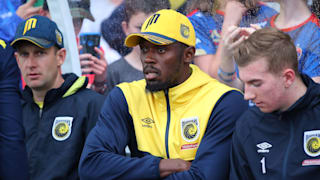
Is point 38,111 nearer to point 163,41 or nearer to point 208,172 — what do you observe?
point 163,41

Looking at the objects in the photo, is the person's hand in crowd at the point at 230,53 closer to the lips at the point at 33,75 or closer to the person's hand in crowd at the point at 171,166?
the person's hand in crowd at the point at 171,166

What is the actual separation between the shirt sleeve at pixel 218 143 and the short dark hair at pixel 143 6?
1.34m

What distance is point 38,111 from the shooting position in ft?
11.6

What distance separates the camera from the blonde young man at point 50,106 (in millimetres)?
3338

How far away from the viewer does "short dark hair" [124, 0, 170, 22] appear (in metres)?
3.93

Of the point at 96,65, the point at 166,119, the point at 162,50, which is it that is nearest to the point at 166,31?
the point at 162,50

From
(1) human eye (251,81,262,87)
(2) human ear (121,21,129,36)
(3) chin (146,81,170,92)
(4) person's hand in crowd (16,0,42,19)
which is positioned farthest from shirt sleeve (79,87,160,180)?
(4) person's hand in crowd (16,0,42,19)

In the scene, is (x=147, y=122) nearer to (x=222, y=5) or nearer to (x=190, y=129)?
(x=190, y=129)

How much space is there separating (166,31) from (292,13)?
38.8 inches

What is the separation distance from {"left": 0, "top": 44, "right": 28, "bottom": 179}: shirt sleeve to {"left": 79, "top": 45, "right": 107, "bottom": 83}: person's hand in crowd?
1.39 meters

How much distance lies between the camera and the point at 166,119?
9.80ft

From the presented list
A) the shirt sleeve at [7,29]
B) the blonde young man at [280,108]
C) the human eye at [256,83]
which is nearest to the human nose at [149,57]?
the blonde young man at [280,108]

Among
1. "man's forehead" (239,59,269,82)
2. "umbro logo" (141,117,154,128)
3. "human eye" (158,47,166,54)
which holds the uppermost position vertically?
"human eye" (158,47,166,54)

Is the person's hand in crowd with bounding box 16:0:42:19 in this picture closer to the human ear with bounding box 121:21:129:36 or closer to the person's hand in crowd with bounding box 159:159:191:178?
the human ear with bounding box 121:21:129:36
